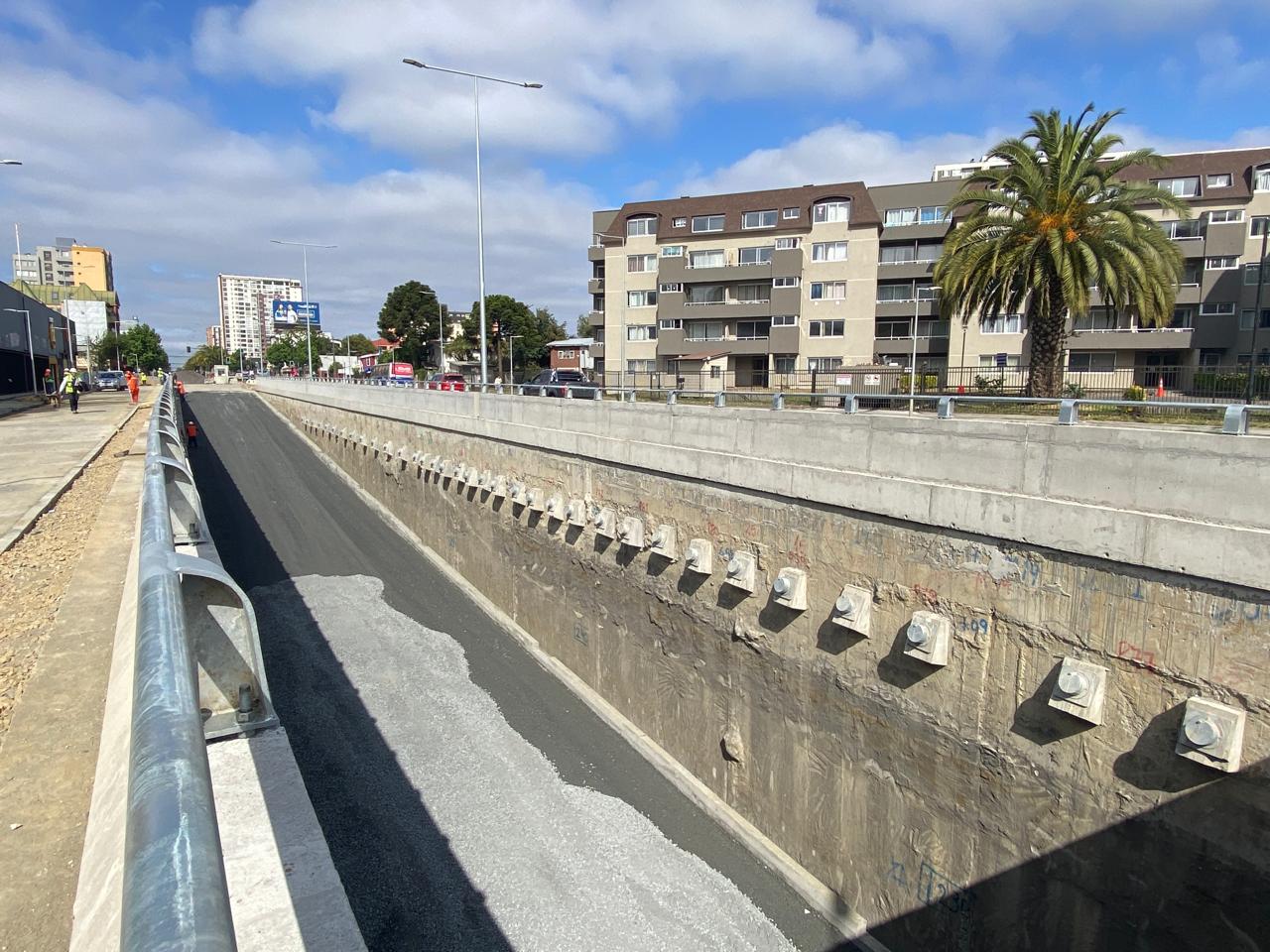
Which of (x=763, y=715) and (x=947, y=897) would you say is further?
(x=763, y=715)

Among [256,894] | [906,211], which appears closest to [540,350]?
[906,211]

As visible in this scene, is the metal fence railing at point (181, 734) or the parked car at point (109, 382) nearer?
the metal fence railing at point (181, 734)

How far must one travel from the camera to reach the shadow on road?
30.7 ft

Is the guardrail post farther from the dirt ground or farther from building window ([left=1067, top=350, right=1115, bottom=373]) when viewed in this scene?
building window ([left=1067, top=350, right=1115, bottom=373])

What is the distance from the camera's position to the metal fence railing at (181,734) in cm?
112

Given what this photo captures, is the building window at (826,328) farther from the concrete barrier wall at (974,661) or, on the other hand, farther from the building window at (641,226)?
the concrete barrier wall at (974,661)

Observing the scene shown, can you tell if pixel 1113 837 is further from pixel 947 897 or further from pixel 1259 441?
pixel 1259 441

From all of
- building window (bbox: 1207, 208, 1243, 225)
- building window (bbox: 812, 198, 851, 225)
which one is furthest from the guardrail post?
building window (bbox: 1207, 208, 1243, 225)

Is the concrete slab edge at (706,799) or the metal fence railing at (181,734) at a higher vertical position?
the metal fence railing at (181,734)

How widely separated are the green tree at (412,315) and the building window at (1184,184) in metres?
82.1

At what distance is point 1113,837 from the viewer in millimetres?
6426

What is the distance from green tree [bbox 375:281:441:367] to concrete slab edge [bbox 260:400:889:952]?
87.9m

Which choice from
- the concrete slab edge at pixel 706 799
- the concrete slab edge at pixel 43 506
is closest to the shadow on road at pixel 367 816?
the concrete slab edge at pixel 706 799

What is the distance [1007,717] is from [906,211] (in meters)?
52.3
